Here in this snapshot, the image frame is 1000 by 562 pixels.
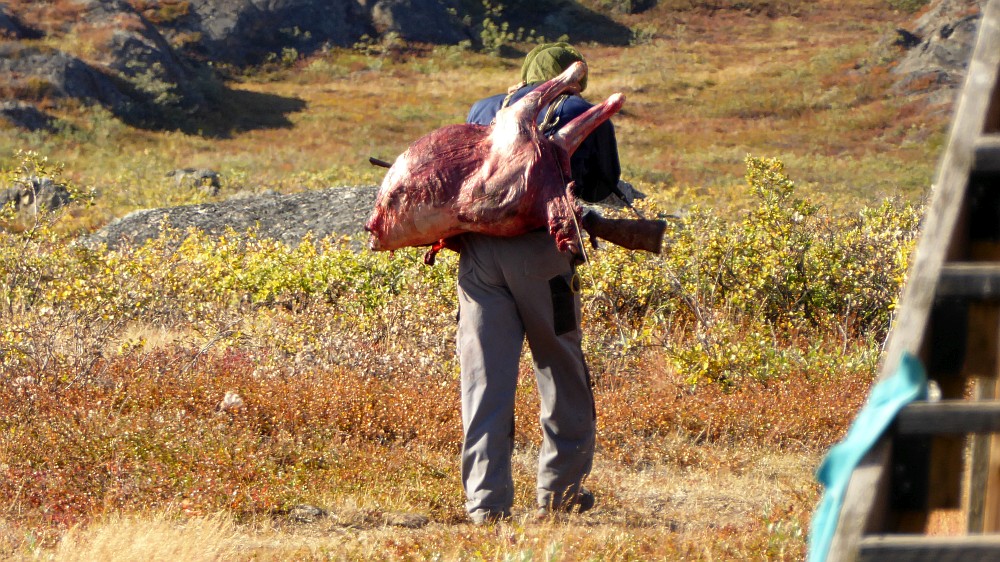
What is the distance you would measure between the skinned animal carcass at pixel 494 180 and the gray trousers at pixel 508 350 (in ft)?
0.41

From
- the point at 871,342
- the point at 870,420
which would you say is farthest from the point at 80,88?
the point at 870,420

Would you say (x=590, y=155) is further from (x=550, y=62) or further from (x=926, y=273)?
(x=926, y=273)

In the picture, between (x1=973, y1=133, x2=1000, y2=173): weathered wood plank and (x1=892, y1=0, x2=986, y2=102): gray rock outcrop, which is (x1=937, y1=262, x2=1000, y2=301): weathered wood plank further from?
(x1=892, y1=0, x2=986, y2=102): gray rock outcrop

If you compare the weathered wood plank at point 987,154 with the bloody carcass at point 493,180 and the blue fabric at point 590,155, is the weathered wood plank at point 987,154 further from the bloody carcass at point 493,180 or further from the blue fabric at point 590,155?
the blue fabric at point 590,155

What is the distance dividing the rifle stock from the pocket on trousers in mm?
238

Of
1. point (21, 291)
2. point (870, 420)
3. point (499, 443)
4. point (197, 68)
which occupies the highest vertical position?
point (870, 420)

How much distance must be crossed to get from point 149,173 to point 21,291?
17.1 meters

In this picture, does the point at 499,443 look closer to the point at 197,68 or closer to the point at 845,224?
the point at 845,224

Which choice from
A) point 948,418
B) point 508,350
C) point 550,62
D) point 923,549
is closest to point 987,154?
point 948,418

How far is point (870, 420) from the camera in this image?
1.51 metres

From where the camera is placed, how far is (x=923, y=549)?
4.61 feet

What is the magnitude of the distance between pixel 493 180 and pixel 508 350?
24.7 inches

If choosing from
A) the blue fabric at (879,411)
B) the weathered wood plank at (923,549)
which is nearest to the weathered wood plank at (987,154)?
the blue fabric at (879,411)

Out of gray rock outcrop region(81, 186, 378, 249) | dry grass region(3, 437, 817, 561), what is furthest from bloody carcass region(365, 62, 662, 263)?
gray rock outcrop region(81, 186, 378, 249)
